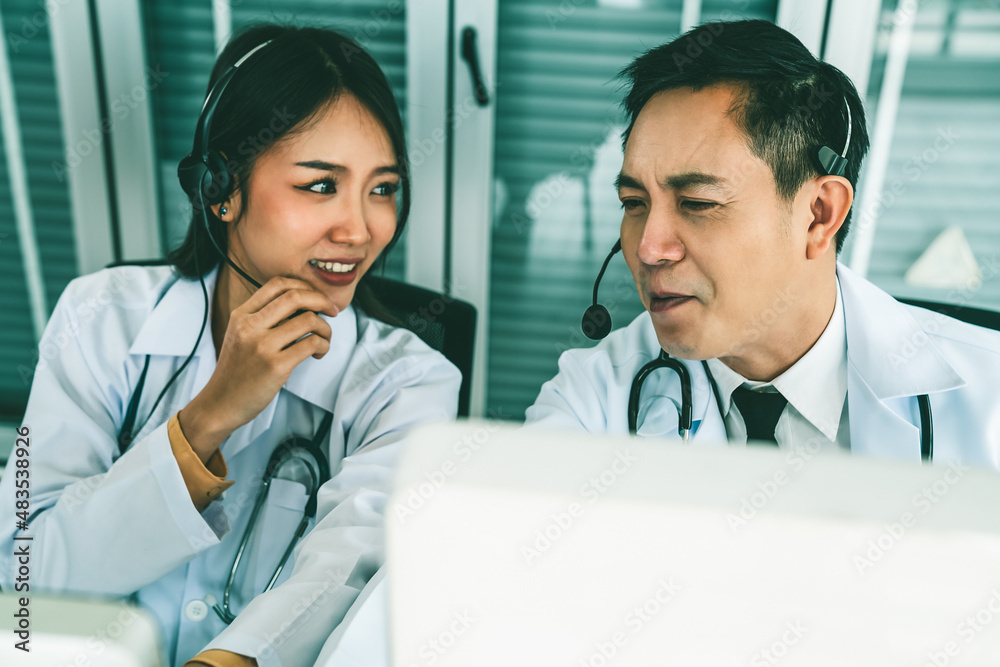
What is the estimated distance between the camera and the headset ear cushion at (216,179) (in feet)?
3.77

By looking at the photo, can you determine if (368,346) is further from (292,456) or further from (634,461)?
(634,461)

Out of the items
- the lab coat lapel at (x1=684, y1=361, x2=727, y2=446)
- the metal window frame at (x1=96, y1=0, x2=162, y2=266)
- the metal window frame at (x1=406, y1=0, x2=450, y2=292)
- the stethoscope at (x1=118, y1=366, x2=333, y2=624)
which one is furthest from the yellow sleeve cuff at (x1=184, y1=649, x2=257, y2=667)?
the metal window frame at (x1=96, y1=0, x2=162, y2=266)

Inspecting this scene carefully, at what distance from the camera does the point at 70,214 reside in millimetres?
1893

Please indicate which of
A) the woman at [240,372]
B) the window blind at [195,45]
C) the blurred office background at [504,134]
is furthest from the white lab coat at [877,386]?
the window blind at [195,45]

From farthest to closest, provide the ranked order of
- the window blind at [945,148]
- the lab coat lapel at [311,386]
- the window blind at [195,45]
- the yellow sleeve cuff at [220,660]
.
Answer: the window blind at [195,45], the window blind at [945,148], the lab coat lapel at [311,386], the yellow sleeve cuff at [220,660]

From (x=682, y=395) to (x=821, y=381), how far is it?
0.25 meters

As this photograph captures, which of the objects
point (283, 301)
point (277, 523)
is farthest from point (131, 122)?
point (277, 523)

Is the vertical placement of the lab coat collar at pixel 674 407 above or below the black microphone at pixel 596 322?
below

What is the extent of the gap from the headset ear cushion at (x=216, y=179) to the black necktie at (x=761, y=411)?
3.29 ft

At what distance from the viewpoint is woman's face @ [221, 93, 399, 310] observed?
→ 1163mm

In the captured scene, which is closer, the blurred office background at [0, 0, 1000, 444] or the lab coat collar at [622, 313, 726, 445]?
the lab coat collar at [622, 313, 726, 445]

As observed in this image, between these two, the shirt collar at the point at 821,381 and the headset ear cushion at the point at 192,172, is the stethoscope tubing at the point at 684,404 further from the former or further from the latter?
the headset ear cushion at the point at 192,172

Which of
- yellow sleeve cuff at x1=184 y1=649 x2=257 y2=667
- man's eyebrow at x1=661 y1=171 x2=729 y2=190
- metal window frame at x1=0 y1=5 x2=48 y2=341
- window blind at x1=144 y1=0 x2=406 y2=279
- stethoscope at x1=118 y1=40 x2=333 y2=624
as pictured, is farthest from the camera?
metal window frame at x1=0 y1=5 x2=48 y2=341

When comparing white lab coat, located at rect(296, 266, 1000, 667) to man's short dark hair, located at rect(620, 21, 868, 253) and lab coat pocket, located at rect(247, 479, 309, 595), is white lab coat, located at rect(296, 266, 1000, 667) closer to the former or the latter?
man's short dark hair, located at rect(620, 21, 868, 253)
